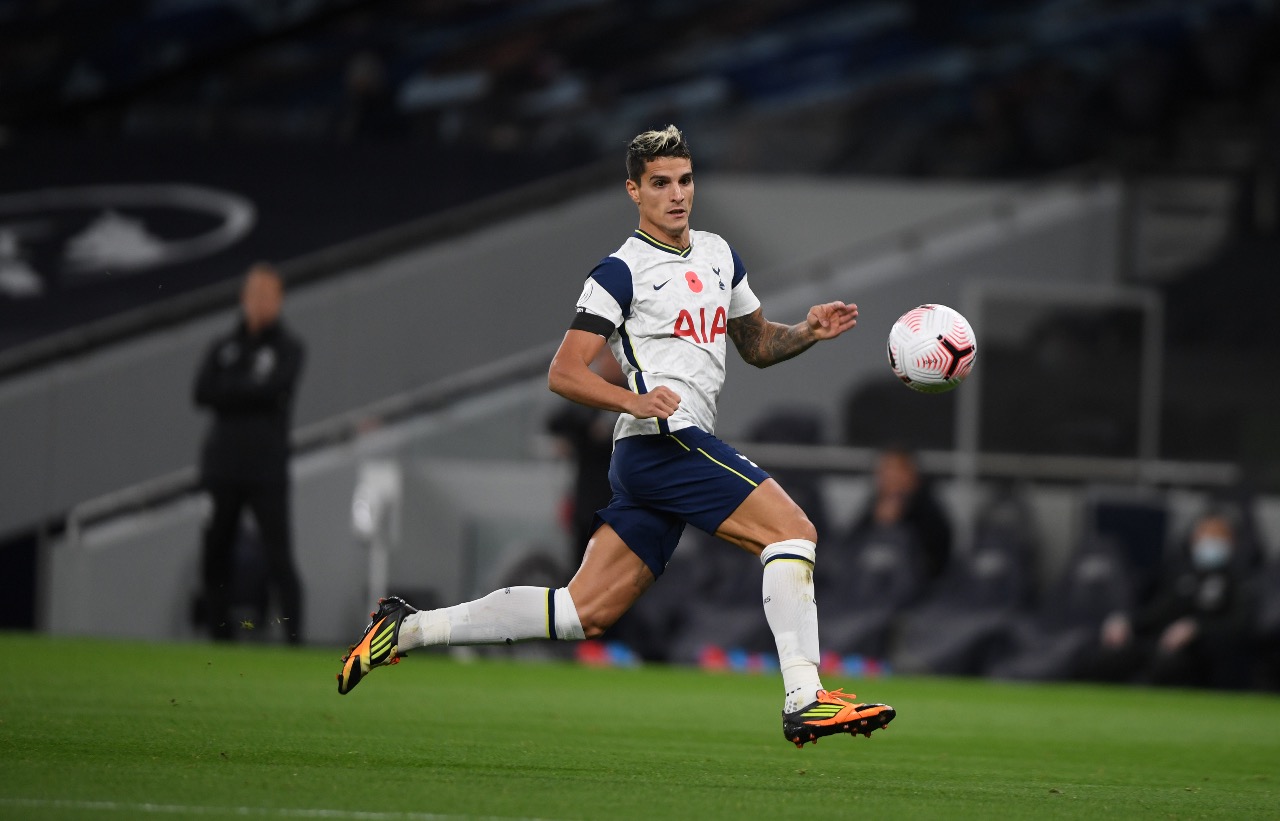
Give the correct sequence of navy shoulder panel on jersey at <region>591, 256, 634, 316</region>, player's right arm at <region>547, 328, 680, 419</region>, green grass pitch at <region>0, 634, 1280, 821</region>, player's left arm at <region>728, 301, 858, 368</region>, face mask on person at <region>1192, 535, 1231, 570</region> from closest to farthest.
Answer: green grass pitch at <region>0, 634, 1280, 821</region> → player's right arm at <region>547, 328, 680, 419</region> → navy shoulder panel on jersey at <region>591, 256, 634, 316</region> → player's left arm at <region>728, 301, 858, 368</region> → face mask on person at <region>1192, 535, 1231, 570</region>

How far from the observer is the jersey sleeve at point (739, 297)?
6.69 m

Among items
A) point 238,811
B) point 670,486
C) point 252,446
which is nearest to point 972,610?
point 252,446

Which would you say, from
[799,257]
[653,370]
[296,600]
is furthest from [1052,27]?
[653,370]

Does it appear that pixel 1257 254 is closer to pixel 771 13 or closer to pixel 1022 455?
pixel 1022 455

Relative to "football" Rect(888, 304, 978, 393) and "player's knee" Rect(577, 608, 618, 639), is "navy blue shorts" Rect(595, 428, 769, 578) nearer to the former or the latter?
"player's knee" Rect(577, 608, 618, 639)

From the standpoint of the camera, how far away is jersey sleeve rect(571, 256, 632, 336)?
622 centimetres

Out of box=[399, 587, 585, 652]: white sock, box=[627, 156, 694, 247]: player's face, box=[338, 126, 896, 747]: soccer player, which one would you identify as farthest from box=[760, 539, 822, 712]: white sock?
box=[627, 156, 694, 247]: player's face

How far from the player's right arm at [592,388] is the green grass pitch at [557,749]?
111cm

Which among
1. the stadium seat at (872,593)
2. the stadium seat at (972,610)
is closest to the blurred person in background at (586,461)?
the stadium seat at (872,593)

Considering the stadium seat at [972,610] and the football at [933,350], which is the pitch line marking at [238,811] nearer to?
the football at [933,350]

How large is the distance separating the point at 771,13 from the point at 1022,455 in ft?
24.9

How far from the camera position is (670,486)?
246 inches

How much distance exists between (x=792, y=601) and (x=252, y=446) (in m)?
6.41

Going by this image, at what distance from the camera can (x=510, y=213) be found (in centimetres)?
1694
